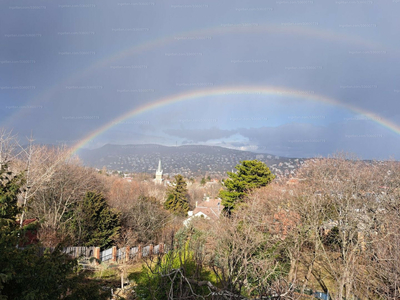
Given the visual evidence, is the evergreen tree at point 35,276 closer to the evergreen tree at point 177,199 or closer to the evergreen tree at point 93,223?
the evergreen tree at point 93,223

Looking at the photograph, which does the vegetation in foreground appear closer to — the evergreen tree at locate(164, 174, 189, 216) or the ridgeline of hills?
the evergreen tree at locate(164, 174, 189, 216)

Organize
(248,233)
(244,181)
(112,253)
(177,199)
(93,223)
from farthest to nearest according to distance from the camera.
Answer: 1. (177,199)
2. (244,181)
3. (93,223)
4. (112,253)
5. (248,233)

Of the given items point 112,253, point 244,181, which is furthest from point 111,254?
point 244,181

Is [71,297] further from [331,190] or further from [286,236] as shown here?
[331,190]

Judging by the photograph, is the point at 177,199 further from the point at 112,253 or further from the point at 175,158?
the point at 175,158

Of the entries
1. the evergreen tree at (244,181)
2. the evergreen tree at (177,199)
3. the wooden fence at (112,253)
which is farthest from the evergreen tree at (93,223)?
the evergreen tree at (177,199)

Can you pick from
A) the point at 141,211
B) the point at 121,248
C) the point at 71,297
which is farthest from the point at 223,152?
the point at 71,297
